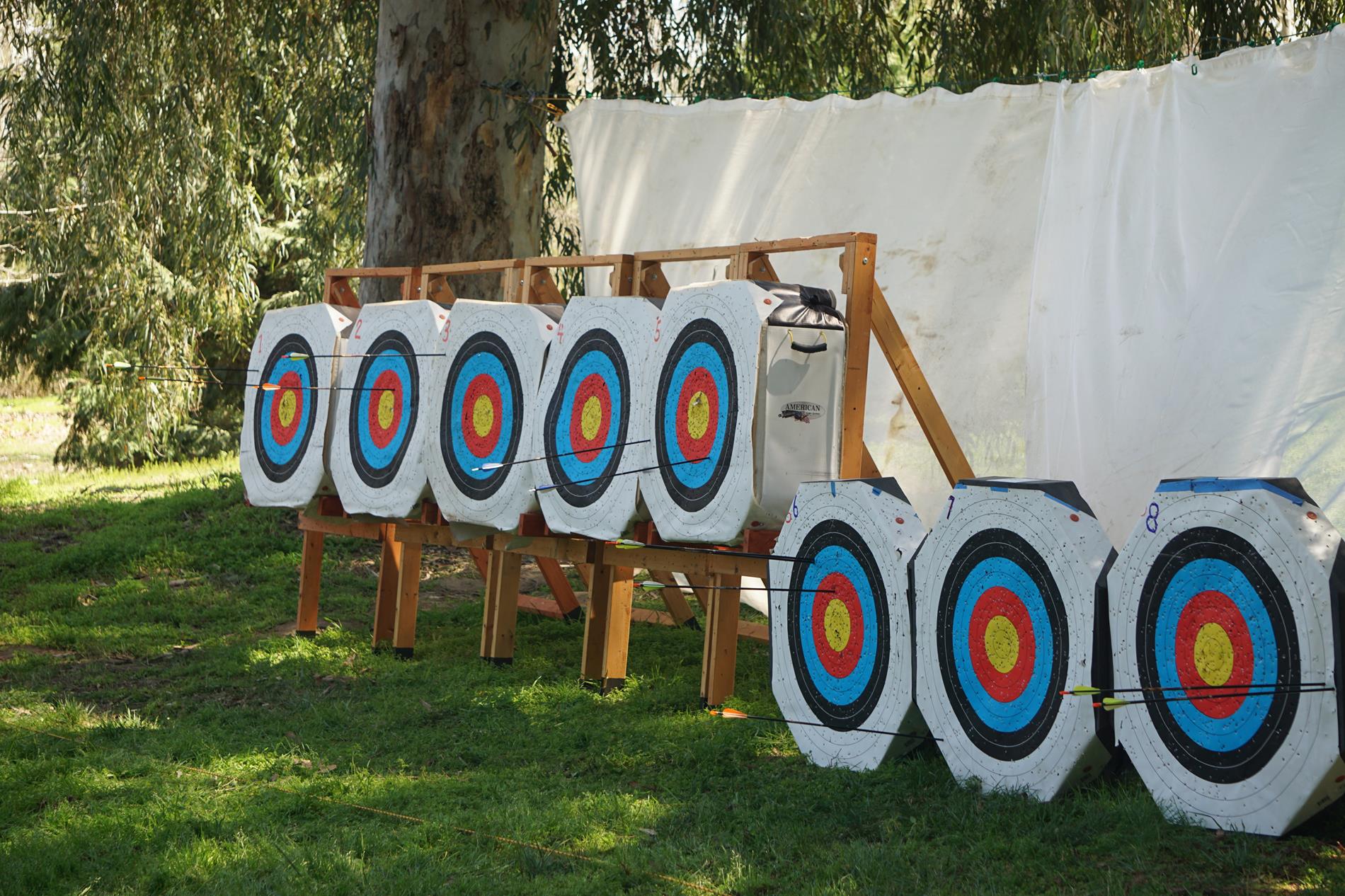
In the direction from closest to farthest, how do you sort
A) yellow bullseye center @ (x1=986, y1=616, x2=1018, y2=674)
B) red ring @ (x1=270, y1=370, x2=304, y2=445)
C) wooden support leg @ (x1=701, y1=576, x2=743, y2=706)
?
yellow bullseye center @ (x1=986, y1=616, x2=1018, y2=674) → wooden support leg @ (x1=701, y1=576, x2=743, y2=706) → red ring @ (x1=270, y1=370, x2=304, y2=445)

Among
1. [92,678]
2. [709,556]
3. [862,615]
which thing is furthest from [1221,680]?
[92,678]

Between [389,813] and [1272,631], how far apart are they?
7.00 ft

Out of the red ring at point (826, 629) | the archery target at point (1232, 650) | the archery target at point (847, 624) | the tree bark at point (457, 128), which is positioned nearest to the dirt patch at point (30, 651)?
→ the tree bark at point (457, 128)

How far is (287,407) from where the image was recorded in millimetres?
5820

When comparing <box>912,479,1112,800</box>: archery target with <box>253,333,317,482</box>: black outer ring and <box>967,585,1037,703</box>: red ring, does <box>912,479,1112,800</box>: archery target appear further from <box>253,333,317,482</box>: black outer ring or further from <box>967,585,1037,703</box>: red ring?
<box>253,333,317,482</box>: black outer ring

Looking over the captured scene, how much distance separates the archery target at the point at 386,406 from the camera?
520 centimetres

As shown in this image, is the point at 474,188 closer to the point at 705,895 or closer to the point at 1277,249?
the point at 1277,249

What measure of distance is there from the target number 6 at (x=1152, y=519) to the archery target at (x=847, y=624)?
676 millimetres

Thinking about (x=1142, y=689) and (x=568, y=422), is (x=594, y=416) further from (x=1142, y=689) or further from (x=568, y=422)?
(x=1142, y=689)

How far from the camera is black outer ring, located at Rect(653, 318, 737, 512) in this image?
4.11 metres

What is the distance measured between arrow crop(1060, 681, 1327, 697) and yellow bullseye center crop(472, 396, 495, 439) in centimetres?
241

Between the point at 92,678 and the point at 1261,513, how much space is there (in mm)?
4205

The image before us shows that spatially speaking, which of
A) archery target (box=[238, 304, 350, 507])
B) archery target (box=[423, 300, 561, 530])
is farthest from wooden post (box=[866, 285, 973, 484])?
archery target (box=[238, 304, 350, 507])

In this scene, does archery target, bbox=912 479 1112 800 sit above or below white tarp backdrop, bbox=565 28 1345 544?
below
